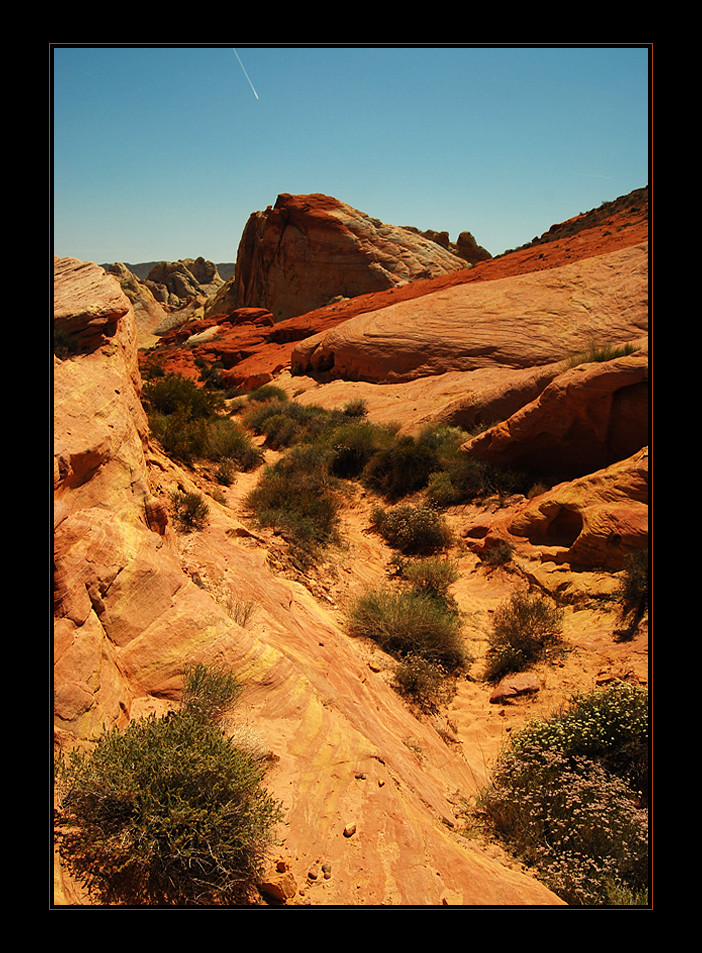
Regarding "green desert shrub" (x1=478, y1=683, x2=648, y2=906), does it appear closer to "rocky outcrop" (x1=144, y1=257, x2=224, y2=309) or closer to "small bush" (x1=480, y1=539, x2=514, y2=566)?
"small bush" (x1=480, y1=539, x2=514, y2=566)

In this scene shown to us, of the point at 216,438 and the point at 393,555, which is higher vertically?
the point at 216,438

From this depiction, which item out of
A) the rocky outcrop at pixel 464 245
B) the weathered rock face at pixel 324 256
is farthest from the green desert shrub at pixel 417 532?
the rocky outcrop at pixel 464 245

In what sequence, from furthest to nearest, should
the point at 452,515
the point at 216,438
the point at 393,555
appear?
the point at 216,438 → the point at 452,515 → the point at 393,555

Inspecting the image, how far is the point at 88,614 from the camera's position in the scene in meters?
3.57

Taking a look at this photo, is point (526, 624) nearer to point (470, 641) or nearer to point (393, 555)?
point (470, 641)

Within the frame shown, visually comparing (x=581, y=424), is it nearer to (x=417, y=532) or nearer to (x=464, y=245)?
(x=417, y=532)

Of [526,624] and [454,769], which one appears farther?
[526,624]

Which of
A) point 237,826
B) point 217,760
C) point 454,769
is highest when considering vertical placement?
point 217,760

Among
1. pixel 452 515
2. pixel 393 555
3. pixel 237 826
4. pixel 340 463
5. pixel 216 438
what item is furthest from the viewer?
pixel 340 463

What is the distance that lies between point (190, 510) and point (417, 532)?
4.00 meters

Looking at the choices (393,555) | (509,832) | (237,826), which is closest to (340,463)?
(393,555)

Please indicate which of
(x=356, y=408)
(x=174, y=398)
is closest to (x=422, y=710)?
(x=174, y=398)

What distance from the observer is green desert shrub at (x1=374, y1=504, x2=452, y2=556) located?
9305mm

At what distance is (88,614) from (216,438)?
332 inches
